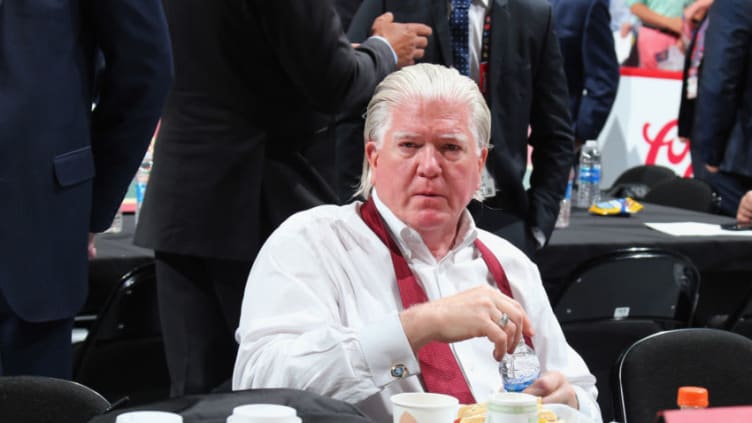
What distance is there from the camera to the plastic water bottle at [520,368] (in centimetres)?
209

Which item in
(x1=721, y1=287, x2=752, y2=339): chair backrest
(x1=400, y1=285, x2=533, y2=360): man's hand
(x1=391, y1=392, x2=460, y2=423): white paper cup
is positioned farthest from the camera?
(x1=721, y1=287, x2=752, y2=339): chair backrest

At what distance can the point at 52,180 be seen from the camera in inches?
93.1

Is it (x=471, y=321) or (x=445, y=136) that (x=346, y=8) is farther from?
(x=471, y=321)

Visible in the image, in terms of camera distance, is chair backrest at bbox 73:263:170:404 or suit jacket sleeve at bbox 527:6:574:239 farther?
suit jacket sleeve at bbox 527:6:574:239

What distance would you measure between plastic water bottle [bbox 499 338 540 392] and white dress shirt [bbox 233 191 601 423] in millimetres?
89

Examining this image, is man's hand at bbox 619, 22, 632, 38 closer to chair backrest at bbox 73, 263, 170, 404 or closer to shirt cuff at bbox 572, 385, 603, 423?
chair backrest at bbox 73, 263, 170, 404

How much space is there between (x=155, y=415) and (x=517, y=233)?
238cm

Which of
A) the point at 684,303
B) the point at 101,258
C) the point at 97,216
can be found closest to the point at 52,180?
the point at 97,216

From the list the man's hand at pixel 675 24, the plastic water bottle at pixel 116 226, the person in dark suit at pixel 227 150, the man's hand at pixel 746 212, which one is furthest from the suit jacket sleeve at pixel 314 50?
the man's hand at pixel 675 24

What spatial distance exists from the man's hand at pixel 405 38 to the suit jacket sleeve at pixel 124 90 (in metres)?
0.79

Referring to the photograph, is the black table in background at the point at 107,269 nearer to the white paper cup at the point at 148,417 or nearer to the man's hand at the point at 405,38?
the man's hand at the point at 405,38

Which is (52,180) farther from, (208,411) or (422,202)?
(208,411)

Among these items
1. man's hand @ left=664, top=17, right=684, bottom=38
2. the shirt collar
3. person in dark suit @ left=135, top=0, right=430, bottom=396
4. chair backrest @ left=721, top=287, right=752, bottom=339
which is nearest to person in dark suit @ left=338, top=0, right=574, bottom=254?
person in dark suit @ left=135, top=0, right=430, bottom=396

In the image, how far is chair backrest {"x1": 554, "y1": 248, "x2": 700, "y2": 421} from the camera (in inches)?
142
